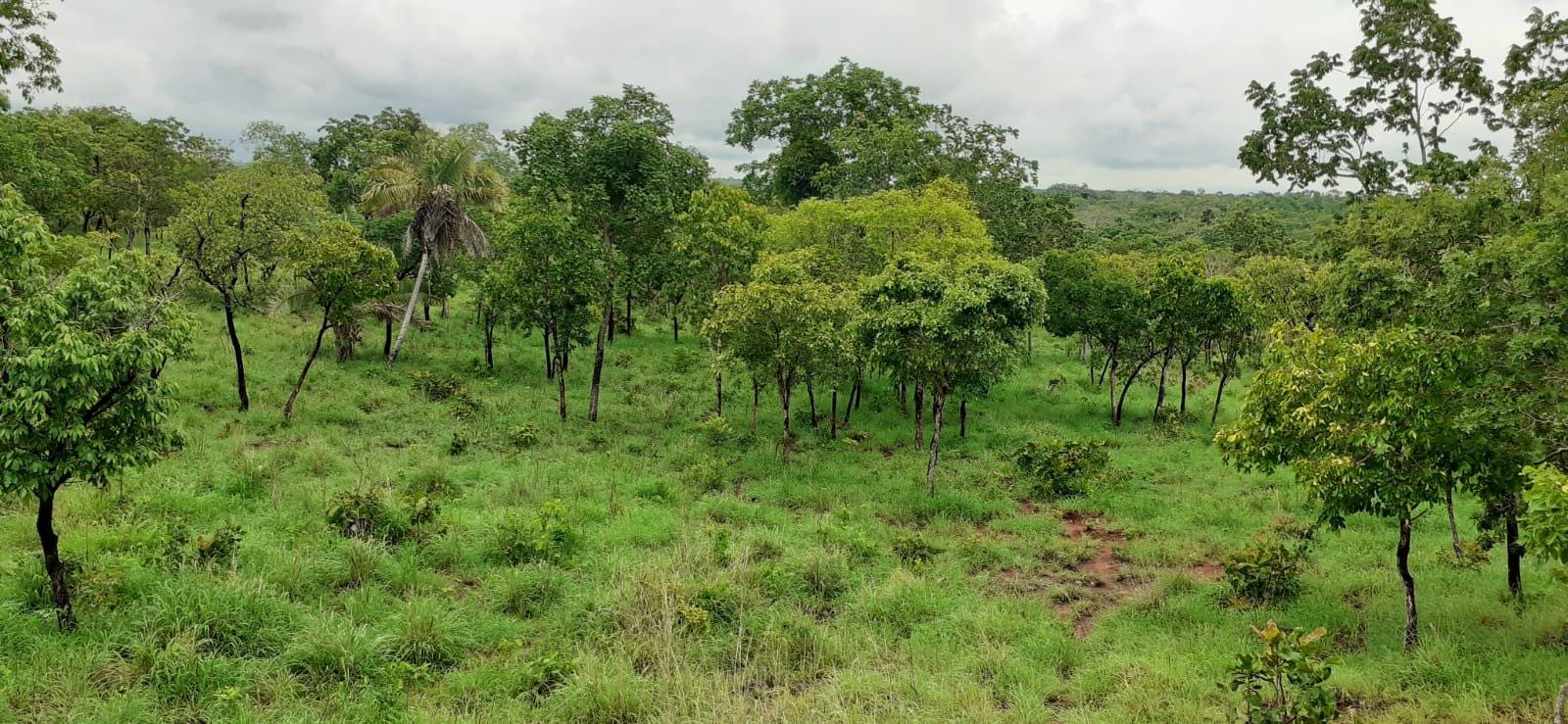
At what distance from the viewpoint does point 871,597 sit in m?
10.9

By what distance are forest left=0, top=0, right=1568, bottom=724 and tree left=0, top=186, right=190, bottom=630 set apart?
49 millimetres

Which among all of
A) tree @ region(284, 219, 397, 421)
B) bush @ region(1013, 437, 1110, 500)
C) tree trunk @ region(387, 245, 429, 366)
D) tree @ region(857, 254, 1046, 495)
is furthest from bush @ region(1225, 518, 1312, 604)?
tree trunk @ region(387, 245, 429, 366)

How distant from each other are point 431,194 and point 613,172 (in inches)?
289

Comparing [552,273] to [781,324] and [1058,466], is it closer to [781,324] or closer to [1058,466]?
[781,324]

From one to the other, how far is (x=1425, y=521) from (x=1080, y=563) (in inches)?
339

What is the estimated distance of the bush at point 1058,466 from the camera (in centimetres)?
1747

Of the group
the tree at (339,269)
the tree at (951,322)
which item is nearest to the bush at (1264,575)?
the tree at (951,322)

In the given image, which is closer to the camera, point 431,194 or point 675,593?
point 675,593

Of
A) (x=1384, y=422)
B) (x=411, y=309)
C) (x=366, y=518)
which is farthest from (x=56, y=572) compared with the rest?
(x=411, y=309)

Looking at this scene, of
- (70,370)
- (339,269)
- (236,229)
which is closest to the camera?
(70,370)

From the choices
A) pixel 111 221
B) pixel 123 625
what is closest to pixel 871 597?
pixel 123 625

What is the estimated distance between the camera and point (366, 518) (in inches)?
474

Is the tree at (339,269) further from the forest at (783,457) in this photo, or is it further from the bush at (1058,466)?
the bush at (1058,466)

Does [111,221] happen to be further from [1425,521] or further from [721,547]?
[1425,521]
